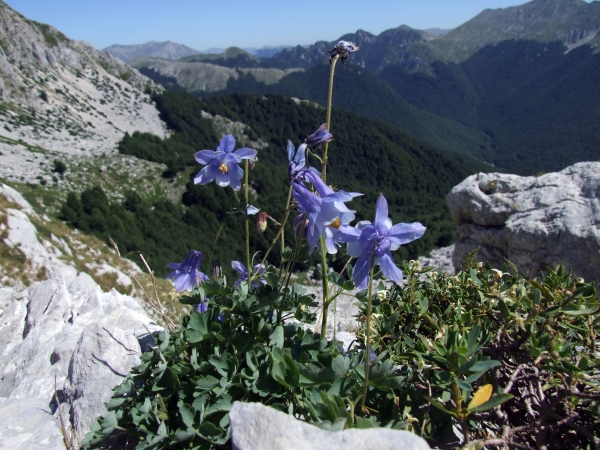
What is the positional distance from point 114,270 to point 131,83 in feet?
557

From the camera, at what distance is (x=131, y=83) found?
16650cm

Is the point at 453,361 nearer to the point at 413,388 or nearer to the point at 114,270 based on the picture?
the point at 413,388

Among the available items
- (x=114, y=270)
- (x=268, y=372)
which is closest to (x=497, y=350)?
(x=268, y=372)

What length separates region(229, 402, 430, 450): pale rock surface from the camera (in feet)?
5.54

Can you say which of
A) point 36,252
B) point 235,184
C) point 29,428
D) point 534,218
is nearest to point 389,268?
point 235,184

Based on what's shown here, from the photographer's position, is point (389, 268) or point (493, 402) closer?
point (493, 402)

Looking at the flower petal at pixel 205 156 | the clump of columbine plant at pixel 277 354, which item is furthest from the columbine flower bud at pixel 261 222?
the flower petal at pixel 205 156

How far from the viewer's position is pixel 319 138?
2.65 meters

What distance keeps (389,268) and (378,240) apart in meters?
0.22

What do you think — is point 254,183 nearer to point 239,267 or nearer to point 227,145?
point 239,267

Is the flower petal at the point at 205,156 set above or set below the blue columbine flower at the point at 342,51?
below

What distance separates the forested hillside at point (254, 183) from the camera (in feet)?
209

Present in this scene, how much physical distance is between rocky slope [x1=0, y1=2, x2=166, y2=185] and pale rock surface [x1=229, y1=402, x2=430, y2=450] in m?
64.4

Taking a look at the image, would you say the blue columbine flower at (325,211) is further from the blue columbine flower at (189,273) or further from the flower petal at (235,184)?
the blue columbine flower at (189,273)
